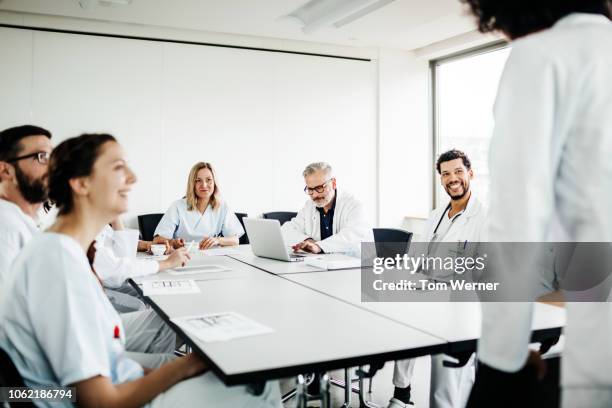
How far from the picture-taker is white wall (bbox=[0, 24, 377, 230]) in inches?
198

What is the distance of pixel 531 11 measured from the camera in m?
1.10

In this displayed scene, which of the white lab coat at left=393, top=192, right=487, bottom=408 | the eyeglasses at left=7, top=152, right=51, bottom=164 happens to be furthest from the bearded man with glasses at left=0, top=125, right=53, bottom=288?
the white lab coat at left=393, top=192, right=487, bottom=408

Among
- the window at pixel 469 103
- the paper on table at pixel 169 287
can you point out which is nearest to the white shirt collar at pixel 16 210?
the paper on table at pixel 169 287

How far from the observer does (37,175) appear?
214 cm

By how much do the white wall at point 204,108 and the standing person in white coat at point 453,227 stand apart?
9.08 ft

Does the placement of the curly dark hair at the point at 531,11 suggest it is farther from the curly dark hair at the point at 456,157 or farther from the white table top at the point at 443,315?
the curly dark hair at the point at 456,157

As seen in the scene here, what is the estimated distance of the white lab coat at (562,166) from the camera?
1005mm

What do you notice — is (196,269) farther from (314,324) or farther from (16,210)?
(314,324)

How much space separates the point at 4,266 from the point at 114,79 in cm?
371

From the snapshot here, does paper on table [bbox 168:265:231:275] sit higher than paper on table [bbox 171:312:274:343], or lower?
higher

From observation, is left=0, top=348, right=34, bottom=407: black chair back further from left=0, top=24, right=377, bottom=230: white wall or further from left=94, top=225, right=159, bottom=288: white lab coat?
left=0, top=24, right=377, bottom=230: white wall

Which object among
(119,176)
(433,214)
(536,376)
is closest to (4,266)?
(119,176)

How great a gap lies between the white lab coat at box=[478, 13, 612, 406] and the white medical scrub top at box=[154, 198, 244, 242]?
3535 mm

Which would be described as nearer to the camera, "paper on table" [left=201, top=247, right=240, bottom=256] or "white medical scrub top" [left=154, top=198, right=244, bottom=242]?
"paper on table" [left=201, top=247, right=240, bottom=256]
